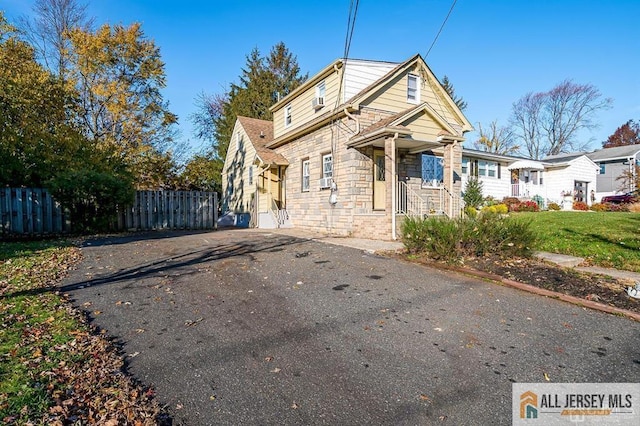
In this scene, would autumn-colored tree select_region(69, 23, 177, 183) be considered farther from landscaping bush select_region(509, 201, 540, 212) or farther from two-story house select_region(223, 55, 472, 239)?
landscaping bush select_region(509, 201, 540, 212)

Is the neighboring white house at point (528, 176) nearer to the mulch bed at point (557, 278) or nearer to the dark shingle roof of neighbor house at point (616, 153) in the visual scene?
the dark shingle roof of neighbor house at point (616, 153)

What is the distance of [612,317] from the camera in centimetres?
380

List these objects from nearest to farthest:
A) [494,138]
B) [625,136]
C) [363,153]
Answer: [363,153]
[494,138]
[625,136]

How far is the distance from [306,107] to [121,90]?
11338mm

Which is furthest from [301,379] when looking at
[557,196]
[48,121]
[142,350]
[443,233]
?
[557,196]

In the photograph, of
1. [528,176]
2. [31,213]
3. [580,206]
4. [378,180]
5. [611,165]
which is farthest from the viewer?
[611,165]

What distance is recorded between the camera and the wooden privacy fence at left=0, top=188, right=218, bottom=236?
428 inches

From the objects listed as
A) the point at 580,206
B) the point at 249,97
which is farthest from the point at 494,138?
the point at 249,97

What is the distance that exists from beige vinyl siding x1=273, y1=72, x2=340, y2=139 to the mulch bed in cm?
838

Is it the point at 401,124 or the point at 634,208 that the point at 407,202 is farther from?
the point at 634,208

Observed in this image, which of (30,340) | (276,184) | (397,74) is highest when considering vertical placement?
(397,74)

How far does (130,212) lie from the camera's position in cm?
1325

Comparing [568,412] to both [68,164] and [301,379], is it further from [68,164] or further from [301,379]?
[68,164]

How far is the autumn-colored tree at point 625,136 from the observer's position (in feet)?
149
